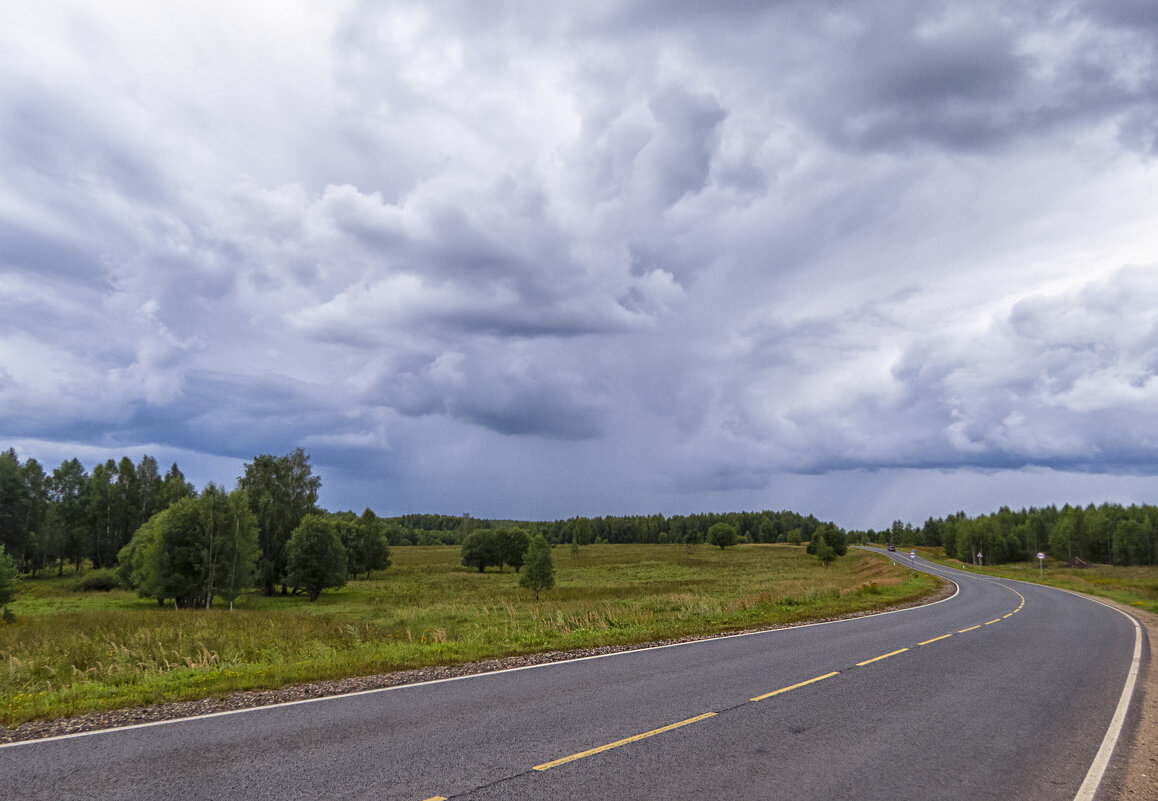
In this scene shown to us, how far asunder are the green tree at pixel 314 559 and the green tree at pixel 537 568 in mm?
17899

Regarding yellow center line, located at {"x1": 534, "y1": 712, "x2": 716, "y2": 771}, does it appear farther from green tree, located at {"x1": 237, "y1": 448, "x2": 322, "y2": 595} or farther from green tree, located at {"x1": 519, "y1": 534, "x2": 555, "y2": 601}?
green tree, located at {"x1": 237, "y1": 448, "x2": 322, "y2": 595}

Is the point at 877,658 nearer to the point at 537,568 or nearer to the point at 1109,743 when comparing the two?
the point at 1109,743

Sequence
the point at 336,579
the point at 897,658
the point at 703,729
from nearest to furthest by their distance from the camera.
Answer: the point at 703,729, the point at 897,658, the point at 336,579

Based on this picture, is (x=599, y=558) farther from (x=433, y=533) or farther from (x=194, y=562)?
(x=433, y=533)

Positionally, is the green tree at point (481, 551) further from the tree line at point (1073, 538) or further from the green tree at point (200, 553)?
the tree line at point (1073, 538)

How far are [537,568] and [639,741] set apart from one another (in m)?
39.9

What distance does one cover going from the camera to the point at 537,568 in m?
46.7

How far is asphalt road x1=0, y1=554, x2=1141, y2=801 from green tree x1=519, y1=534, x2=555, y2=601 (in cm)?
3375

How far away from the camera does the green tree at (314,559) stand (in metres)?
52.6

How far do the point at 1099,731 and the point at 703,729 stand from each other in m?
6.05

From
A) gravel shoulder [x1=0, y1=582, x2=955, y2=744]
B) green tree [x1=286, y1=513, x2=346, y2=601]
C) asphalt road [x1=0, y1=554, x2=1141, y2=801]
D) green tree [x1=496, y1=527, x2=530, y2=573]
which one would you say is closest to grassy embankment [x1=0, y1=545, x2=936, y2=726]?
gravel shoulder [x1=0, y1=582, x2=955, y2=744]

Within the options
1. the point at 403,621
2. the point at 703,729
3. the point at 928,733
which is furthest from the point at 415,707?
the point at 403,621

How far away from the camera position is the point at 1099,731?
9086 mm

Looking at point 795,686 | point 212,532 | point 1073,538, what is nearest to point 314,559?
point 212,532
